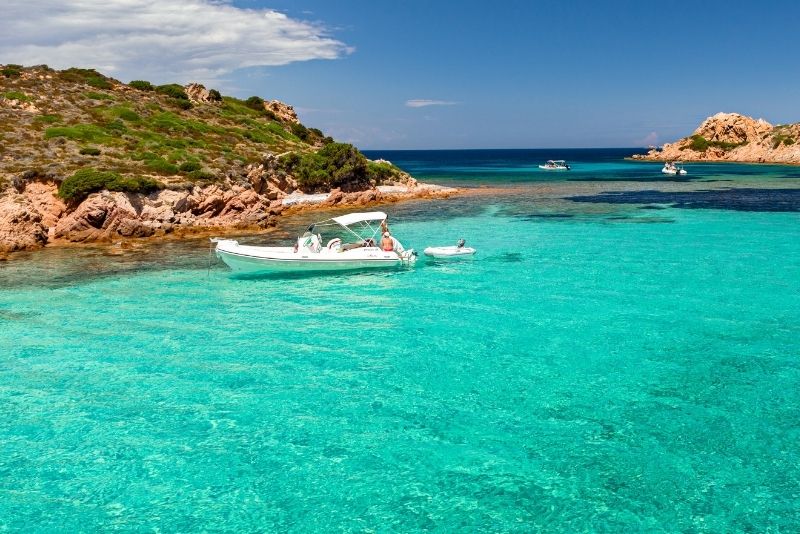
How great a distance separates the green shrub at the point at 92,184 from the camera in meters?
40.1

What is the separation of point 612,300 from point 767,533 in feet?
48.5

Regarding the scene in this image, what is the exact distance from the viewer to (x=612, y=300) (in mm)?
23531

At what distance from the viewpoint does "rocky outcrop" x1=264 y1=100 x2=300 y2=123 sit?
9506cm

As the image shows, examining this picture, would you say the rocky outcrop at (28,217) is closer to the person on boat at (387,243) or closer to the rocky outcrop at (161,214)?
the rocky outcrop at (161,214)

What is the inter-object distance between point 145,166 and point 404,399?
136ft

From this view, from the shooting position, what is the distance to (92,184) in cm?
4016

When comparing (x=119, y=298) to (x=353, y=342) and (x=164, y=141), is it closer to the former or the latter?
(x=353, y=342)

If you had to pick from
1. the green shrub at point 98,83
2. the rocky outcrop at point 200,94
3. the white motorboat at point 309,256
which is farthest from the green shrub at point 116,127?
the white motorboat at point 309,256

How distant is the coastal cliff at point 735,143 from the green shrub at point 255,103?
124 m

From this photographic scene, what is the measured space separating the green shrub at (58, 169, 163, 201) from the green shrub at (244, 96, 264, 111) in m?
54.5

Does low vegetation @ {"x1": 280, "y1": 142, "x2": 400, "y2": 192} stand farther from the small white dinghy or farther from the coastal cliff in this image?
the coastal cliff

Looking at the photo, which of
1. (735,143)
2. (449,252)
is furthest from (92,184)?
(735,143)

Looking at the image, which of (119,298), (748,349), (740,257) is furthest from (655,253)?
(119,298)

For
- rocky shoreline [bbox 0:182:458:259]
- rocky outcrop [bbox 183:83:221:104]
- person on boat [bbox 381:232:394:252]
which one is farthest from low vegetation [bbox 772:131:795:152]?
person on boat [bbox 381:232:394:252]
